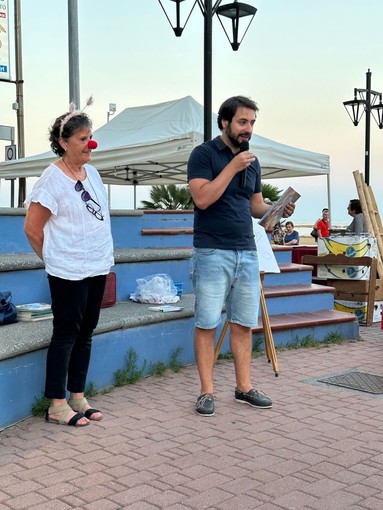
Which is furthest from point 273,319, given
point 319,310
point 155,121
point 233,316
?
point 155,121

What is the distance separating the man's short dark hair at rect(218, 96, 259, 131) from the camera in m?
4.46

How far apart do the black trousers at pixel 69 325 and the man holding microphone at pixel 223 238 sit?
736mm

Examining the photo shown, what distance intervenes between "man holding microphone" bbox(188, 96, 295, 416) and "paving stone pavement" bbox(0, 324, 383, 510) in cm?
35

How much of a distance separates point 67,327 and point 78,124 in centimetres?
127

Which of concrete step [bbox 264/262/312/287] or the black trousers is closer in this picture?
the black trousers

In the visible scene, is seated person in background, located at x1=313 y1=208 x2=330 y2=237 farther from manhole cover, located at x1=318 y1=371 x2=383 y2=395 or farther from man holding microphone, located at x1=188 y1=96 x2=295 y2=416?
man holding microphone, located at x1=188 y1=96 x2=295 y2=416

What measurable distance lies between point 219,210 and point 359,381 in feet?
7.05

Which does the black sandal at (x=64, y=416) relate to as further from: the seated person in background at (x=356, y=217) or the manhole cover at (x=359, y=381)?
the seated person in background at (x=356, y=217)

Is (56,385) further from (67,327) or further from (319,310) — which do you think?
(319,310)

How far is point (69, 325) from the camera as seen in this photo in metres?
4.21

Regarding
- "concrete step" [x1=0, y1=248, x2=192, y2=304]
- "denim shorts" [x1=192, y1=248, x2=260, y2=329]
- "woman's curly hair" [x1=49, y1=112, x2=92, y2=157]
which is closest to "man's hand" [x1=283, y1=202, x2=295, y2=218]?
"denim shorts" [x1=192, y1=248, x2=260, y2=329]

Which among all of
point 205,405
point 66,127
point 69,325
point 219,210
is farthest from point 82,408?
point 66,127

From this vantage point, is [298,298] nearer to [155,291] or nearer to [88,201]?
[155,291]

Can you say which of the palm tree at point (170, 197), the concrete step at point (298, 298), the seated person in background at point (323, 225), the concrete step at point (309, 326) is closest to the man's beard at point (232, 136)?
Answer: the concrete step at point (309, 326)
